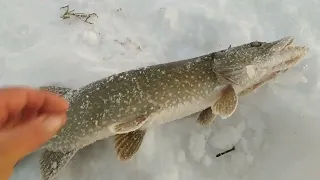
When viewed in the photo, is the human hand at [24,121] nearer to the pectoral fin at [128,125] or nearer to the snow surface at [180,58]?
the pectoral fin at [128,125]

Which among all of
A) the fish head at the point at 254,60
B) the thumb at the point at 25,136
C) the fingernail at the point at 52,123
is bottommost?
the thumb at the point at 25,136

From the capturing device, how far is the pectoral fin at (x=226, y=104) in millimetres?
2027

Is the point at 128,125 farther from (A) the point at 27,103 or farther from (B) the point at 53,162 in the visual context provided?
(A) the point at 27,103

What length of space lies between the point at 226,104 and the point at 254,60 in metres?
0.21

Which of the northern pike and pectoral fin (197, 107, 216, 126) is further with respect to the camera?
pectoral fin (197, 107, 216, 126)

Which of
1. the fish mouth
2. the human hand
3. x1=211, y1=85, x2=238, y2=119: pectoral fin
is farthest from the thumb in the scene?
the fish mouth

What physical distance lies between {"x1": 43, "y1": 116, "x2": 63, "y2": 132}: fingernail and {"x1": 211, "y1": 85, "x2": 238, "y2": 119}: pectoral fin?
2.67 feet

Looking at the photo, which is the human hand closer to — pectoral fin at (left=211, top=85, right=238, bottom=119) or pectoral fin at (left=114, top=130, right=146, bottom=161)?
pectoral fin at (left=114, top=130, right=146, bottom=161)

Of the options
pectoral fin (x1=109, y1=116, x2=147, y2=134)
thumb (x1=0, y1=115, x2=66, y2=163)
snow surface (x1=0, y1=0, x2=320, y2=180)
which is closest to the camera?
thumb (x1=0, y1=115, x2=66, y2=163)

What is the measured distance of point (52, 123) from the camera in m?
1.38

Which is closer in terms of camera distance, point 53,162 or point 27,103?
point 27,103

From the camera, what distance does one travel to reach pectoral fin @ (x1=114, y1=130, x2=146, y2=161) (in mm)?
2064

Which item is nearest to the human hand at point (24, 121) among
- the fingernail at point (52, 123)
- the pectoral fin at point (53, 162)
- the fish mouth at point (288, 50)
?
the fingernail at point (52, 123)

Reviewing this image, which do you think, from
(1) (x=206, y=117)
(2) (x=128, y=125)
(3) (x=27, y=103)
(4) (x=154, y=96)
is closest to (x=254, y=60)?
(1) (x=206, y=117)
